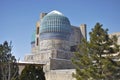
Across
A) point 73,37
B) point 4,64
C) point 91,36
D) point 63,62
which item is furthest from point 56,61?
point 91,36

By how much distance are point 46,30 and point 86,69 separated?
20.5 m

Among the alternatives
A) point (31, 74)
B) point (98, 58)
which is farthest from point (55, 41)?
point (98, 58)

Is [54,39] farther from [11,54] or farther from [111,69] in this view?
[111,69]

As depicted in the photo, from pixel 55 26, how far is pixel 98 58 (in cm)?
2018

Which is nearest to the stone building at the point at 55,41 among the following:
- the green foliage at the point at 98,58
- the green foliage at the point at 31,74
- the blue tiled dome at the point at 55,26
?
the blue tiled dome at the point at 55,26

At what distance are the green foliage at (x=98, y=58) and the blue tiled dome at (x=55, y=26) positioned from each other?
18765 millimetres

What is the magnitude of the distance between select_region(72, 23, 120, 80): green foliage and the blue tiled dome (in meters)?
18.8

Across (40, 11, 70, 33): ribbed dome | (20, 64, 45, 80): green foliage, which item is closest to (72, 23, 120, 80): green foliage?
(20, 64, 45, 80): green foliage

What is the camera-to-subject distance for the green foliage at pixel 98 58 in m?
13.5

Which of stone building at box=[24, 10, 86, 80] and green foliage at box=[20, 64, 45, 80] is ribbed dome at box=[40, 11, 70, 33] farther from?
green foliage at box=[20, 64, 45, 80]

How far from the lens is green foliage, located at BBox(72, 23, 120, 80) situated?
13484mm

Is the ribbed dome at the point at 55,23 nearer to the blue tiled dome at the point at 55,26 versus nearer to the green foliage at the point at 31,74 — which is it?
the blue tiled dome at the point at 55,26

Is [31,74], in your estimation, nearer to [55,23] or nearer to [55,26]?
[55,26]

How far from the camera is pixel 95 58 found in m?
13.8
